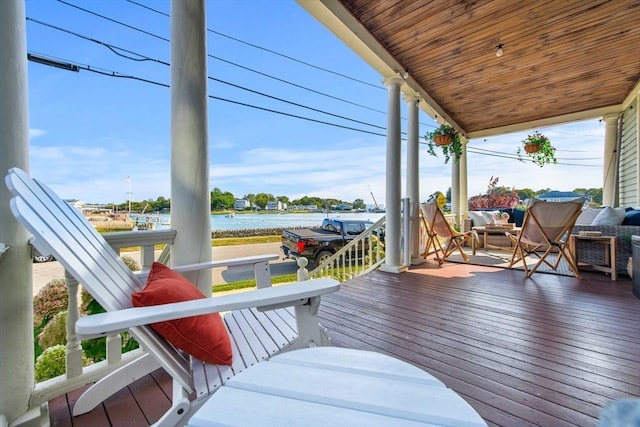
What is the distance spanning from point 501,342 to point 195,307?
1.94m

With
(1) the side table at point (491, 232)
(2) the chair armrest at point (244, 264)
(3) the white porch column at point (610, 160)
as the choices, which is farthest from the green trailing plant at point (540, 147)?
(2) the chair armrest at point (244, 264)

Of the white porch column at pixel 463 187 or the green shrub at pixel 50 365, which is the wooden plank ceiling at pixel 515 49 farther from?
the green shrub at pixel 50 365

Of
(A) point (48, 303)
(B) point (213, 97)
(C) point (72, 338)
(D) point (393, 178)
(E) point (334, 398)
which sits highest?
(B) point (213, 97)

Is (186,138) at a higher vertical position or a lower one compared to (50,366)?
higher

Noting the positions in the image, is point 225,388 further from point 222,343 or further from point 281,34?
point 281,34

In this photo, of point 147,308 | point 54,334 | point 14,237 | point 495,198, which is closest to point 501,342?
point 147,308

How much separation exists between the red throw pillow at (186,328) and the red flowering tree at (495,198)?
10.1 m

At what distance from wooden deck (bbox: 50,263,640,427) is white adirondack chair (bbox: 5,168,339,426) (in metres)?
0.58

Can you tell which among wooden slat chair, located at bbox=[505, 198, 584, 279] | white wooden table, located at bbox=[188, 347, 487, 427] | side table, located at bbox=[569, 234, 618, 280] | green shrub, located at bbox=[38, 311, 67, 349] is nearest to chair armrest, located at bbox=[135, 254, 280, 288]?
white wooden table, located at bbox=[188, 347, 487, 427]

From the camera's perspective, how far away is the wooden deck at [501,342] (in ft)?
4.06

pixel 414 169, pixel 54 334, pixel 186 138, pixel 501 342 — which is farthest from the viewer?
pixel 414 169

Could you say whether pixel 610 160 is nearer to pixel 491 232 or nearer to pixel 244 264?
pixel 491 232

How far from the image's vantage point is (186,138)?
5.51ft

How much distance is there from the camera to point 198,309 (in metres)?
0.77
